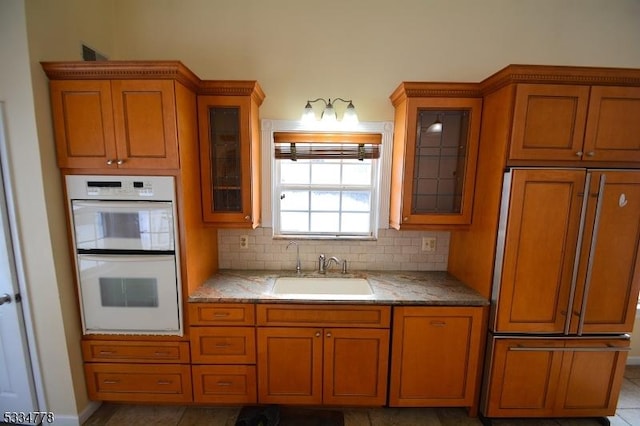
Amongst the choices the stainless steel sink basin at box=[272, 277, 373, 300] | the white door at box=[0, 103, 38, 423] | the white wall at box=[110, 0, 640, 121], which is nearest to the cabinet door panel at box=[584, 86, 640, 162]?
the white wall at box=[110, 0, 640, 121]

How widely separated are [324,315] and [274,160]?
52.4 inches

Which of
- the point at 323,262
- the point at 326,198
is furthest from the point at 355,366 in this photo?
the point at 326,198

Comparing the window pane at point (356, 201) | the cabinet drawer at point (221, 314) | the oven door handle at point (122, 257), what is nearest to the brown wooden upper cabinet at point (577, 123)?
the window pane at point (356, 201)

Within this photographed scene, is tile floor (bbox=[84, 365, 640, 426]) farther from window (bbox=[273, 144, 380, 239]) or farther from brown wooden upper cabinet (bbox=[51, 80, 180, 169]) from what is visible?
brown wooden upper cabinet (bbox=[51, 80, 180, 169])

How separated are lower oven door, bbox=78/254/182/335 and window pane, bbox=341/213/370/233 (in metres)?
1.41

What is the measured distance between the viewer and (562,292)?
5.45 feet

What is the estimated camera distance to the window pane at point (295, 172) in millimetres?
2336

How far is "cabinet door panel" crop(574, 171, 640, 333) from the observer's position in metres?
1.56

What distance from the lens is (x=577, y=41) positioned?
2076 millimetres

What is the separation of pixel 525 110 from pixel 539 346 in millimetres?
1537

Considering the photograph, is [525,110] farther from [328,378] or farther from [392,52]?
[328,378]

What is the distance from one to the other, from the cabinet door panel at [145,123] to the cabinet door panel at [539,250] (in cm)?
216

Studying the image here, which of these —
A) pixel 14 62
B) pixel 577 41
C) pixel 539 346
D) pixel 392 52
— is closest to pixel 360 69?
pixel 392 52

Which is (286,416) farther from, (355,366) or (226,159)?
(226,159)
